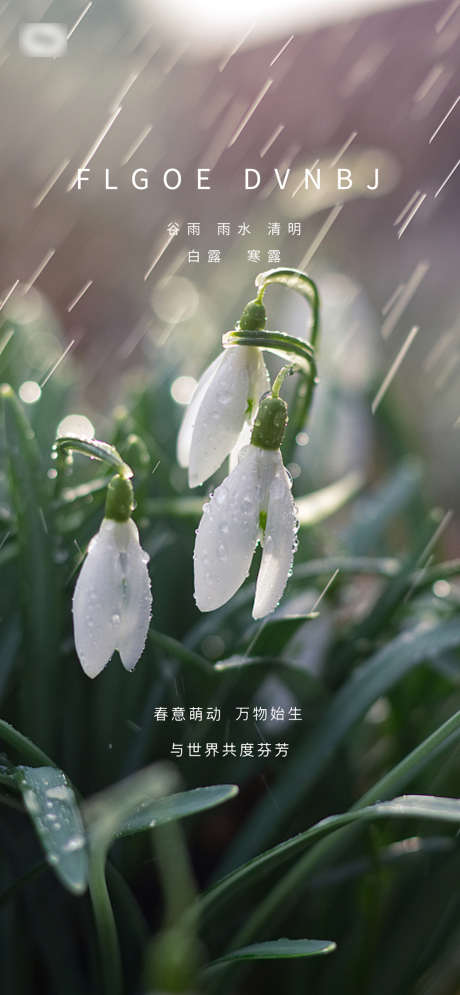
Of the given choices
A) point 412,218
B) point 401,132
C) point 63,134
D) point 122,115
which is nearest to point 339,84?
point 401,132

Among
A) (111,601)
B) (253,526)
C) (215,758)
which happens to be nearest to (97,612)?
(111,601)

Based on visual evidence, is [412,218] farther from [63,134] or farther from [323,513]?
[323,513]

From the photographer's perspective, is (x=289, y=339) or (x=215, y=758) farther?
(x=215, y=758)

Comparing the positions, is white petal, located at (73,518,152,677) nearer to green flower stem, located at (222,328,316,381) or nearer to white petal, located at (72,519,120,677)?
white petal, located at (72,519,120,677)

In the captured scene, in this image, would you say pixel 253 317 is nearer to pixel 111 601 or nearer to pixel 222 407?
pixel 222 407

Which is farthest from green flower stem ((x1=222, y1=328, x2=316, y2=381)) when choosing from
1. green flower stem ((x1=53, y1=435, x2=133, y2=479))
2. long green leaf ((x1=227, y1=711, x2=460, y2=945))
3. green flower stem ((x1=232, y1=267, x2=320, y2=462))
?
long green leaf ((x1=227, y1=711, x2=460, y2=945))

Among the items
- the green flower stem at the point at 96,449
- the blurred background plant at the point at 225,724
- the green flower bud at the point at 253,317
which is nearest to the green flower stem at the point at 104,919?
the blurred background plant at the point at 225,724
